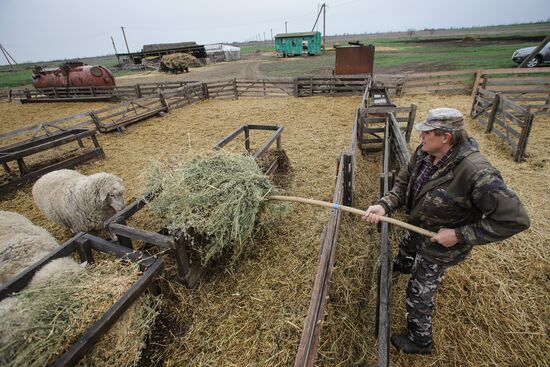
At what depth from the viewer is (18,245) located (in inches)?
115

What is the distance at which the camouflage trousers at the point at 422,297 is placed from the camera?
2.45 metres

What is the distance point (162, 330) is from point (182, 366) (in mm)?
522

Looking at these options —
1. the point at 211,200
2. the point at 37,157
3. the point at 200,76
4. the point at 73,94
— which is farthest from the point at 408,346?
the point at 200,76

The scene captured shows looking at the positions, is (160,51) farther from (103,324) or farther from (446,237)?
(446,237)

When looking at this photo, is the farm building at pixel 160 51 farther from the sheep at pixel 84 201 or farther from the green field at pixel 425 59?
the sheep at pixel 84 201

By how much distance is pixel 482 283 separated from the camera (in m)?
3.29

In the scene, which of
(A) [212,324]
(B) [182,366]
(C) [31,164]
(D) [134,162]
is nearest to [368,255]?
(A) [212,324]

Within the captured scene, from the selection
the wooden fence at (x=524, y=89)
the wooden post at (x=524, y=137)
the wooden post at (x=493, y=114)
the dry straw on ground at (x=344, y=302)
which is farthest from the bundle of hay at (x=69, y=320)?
the wooden fence at (x=524, y=89)

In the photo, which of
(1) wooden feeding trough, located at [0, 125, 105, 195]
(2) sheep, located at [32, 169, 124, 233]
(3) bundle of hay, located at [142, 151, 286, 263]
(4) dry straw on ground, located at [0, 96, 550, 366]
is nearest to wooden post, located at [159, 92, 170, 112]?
(1) wooden feeding trough, located at [0, 125, 105, 195]

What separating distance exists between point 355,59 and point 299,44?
116 ft

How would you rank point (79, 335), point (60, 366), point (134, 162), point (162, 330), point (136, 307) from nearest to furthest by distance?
1. point (60, 366)
2. point (79, 335)
3. point (136, 307)
4. point (162, 330)
5. point (134, 162)

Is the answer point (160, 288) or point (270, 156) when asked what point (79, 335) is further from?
A: point (270, 156)

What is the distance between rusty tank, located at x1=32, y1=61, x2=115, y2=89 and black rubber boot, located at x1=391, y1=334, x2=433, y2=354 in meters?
20.6

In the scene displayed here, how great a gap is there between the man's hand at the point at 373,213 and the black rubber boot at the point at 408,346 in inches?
49.5
